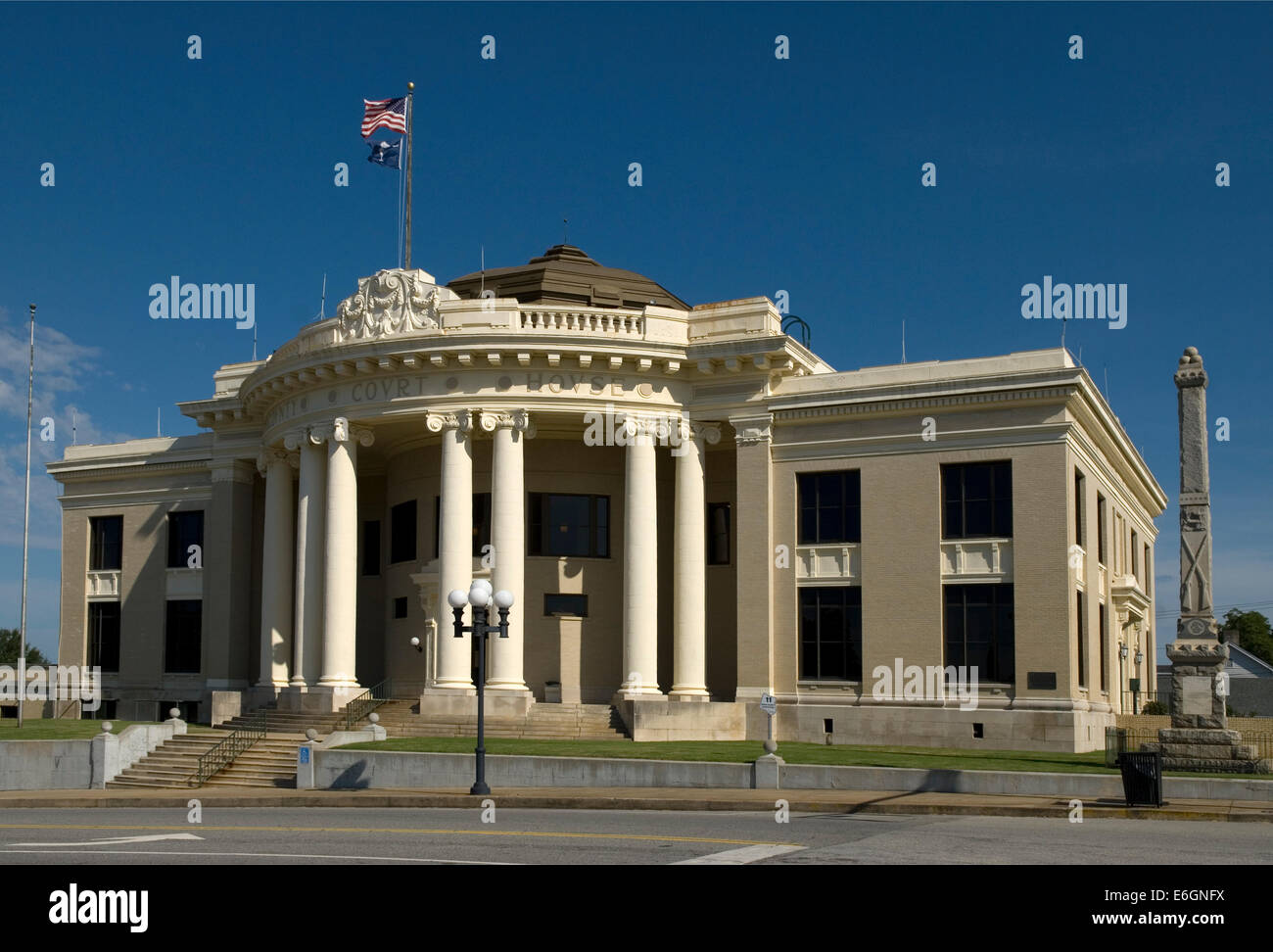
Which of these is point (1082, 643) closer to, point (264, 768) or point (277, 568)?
point (264, 768)

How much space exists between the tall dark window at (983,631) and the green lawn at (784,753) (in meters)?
2.47

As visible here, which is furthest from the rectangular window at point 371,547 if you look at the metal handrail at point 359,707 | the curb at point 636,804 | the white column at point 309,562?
the curb at point 636,804

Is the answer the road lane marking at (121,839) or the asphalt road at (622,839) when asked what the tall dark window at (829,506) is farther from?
the road lane marking at (121,839)

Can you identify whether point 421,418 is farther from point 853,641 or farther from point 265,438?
point 853,641

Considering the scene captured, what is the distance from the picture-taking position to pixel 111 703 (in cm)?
5047

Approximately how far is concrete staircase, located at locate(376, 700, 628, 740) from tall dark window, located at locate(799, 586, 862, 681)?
577 centimetres

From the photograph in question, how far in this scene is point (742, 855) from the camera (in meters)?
15.7

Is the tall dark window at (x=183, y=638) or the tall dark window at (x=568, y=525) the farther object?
the tall dark window at (x=183, y=638)

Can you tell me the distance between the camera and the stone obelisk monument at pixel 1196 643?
26203mm

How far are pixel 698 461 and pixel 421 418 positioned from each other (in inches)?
320

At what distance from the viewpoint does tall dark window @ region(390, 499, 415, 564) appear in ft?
144

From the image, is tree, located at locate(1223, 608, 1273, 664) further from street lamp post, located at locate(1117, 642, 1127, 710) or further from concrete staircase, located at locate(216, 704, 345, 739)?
concrete staircase, located at locate(216, 704, 345, 739)

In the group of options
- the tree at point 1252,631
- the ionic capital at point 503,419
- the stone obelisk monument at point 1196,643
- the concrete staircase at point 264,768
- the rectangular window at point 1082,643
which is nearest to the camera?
the stone obelisk monument at point 1196,643
